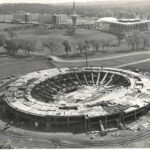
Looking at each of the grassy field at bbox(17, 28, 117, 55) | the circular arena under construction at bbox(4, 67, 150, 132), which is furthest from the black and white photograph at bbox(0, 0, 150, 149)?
the grassy field at bbox(17, 28, 117, 55)

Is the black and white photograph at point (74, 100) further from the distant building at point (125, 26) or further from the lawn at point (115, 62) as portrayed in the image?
the distant building at point (125, 26)

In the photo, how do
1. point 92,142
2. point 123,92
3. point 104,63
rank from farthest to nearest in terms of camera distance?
1. point 104,63
2. point 123,92
3. point 92,142

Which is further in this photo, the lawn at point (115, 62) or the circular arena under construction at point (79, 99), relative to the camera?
the lawn at point (115, 62)

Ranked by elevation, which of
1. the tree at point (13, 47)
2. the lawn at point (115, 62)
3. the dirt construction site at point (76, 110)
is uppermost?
the tree at point (13, 47)

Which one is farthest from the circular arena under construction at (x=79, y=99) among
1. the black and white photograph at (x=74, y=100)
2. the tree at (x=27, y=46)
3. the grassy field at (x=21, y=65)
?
the tree at (x=27, y=46)

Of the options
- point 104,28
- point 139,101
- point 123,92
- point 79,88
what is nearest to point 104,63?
point 79,88

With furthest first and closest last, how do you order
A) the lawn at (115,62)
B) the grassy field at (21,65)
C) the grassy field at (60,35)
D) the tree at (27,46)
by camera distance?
the grassy field at (60,35)
the tree at (27,46)
the lawn at (115,62)
the grassy field at (21,65)

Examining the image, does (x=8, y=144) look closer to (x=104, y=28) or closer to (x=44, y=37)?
(x=44, y=37)

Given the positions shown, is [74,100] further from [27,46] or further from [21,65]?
[27,46]

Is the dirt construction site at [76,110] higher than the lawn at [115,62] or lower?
lower
